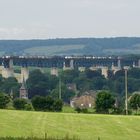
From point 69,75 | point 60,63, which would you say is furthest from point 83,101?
point 60,63

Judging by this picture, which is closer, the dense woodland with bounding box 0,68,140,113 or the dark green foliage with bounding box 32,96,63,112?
the dark green foliage with bounding box 32,96,63,112

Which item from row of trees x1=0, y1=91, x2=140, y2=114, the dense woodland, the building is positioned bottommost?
the building

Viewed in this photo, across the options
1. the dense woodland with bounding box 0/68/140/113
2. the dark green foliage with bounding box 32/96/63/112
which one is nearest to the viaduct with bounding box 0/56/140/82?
the dense woodland with bounding box 0/68/140/113

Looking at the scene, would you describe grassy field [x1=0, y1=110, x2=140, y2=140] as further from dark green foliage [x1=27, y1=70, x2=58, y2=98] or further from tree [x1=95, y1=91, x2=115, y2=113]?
dark green foliage [x1=27, y1=70, x2=58, y2=98]

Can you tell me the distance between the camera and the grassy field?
3062 cm

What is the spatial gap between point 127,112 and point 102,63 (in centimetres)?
13291

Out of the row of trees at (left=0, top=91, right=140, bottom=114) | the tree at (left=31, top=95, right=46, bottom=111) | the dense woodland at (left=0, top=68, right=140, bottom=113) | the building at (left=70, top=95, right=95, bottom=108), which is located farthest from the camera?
the dense woodland at (left=0, top=68, right=140, bottom=113)

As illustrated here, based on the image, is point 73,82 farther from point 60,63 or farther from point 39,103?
point 39,103

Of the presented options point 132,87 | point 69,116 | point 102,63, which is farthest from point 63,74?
point 69,116

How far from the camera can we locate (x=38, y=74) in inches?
4953

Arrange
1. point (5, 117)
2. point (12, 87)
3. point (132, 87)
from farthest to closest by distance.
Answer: point (132, 87) < point (12, 87) < point (5, 117)

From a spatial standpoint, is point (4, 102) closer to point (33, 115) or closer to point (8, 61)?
point (33, 115)

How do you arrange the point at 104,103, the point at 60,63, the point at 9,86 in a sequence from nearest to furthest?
the point at 104,103 < the point at 9,86 < the point at 60,63

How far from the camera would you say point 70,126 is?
34.2 meters
